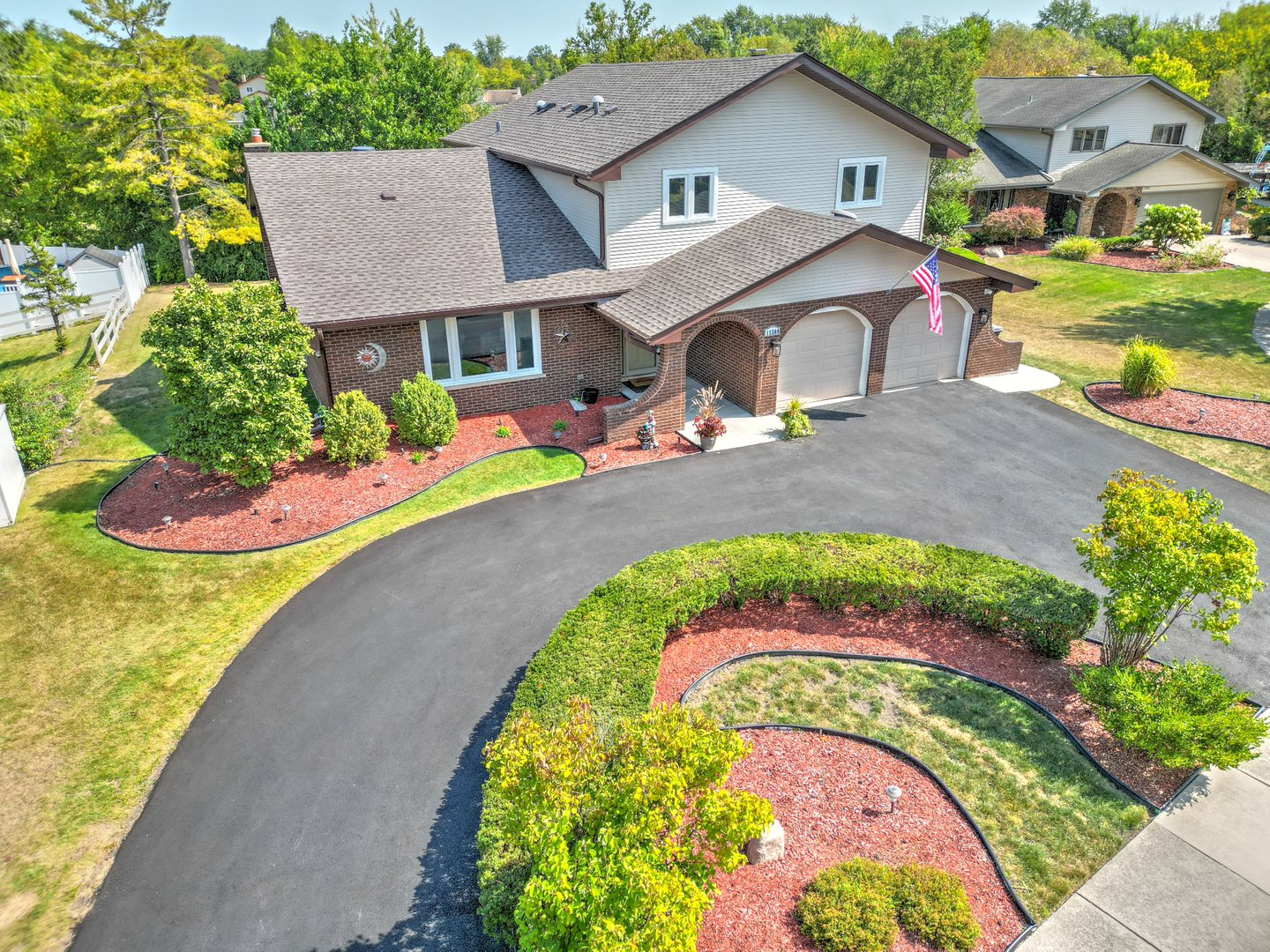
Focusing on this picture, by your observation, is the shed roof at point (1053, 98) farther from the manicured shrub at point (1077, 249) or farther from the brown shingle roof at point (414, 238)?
the brown shingle roof at point (414, 238)

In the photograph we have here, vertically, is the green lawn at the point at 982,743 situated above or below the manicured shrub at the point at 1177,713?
below

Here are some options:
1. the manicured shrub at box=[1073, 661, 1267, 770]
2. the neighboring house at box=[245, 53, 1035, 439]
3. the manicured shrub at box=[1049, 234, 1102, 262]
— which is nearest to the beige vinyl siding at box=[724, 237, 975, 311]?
the neighboring house at box=[245, 53, 1035, 439]

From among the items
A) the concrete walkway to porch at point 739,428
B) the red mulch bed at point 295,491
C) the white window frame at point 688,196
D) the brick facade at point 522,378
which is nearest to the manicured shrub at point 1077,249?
the white window frame at point 688,196

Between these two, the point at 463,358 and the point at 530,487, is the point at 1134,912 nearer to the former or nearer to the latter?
the point at 530,487

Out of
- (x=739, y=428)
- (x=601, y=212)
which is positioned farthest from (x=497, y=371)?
(x=739, y=428)

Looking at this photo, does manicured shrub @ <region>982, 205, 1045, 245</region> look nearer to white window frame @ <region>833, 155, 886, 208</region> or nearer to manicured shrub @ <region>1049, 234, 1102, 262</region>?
manicured shrub @ <region>1049, 234, 1102, 262</region>
